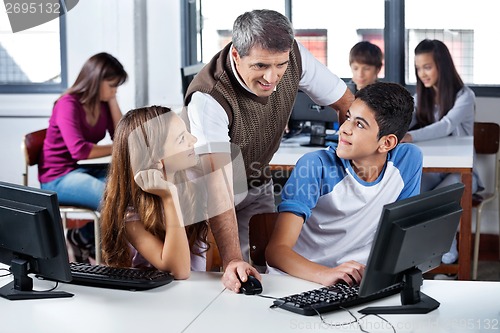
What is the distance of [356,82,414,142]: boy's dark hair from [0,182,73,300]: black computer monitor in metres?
0.98

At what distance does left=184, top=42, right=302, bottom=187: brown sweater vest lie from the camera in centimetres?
241

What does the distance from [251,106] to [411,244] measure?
886 mm

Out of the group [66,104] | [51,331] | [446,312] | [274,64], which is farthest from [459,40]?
[51,331]

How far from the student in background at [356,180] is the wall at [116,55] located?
8.89 feet

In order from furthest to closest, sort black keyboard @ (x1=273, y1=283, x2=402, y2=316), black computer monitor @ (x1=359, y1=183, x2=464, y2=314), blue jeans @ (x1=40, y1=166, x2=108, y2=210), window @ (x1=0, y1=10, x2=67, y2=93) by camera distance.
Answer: window @ (x1=0, y1=10, x2=67, y2=93), blue jeans @ (x1=40, y1=166, x2=108, y2=210), black keyboard @ (x1=273, y1=283, x2=402, y2=316), black computer monitor @ (x1=359, y1=183, x2=464, y2=314)

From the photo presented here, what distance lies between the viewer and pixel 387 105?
2.37 meters

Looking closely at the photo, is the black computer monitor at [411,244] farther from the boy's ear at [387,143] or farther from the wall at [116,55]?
the wall at [116,55]

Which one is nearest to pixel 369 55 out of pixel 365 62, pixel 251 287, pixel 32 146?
pixel 365 62

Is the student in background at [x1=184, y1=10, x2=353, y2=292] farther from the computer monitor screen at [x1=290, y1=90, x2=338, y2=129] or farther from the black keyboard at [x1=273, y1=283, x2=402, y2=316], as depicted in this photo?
the computer monitor screen at [x1=290, y1=90, x2=338, y2=129]

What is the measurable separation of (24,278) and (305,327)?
2.32 feet

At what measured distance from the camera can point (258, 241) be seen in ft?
7.60

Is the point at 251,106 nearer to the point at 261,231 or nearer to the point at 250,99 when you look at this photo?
the point at 250,99

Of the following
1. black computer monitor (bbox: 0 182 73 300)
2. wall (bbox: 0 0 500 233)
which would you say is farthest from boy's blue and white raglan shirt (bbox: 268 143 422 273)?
wall (bbox: 0 0 500 233)

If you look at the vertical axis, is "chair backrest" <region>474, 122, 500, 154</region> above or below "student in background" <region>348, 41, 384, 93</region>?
below
